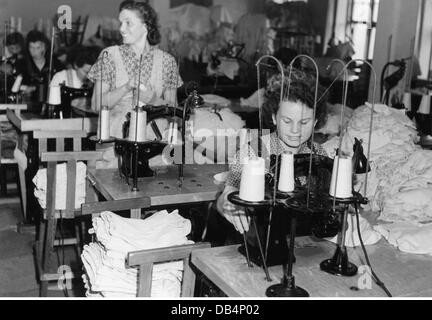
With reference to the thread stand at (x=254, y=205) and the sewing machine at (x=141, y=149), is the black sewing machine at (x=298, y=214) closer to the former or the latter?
the thread stand at (x=254, y=205)

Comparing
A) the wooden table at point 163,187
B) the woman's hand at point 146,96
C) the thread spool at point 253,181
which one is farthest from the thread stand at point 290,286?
the woman's hand at point 146,96

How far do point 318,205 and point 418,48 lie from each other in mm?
5379

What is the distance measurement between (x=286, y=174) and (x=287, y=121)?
572mm

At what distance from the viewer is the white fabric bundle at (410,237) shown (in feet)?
6.66

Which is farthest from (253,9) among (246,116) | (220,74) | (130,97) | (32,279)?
(32,279)

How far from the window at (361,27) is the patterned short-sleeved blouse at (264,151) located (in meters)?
4.71

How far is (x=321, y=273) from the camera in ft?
5.72

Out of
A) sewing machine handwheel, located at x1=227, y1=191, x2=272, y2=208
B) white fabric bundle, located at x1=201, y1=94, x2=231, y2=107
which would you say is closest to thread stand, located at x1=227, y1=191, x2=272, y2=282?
sewing machine handwheel, located at x1=227, y1=191, x2=272, y2=208

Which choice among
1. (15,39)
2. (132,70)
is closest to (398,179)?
(132,70)

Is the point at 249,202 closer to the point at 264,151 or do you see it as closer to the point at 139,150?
A: the point at 264,151

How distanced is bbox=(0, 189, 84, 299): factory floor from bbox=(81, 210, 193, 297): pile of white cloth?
3.88ft

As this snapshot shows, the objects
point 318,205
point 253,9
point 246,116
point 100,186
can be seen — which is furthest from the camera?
point 253,9

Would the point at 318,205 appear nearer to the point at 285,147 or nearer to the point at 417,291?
the point at 417,291

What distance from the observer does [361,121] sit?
10.5 feet
